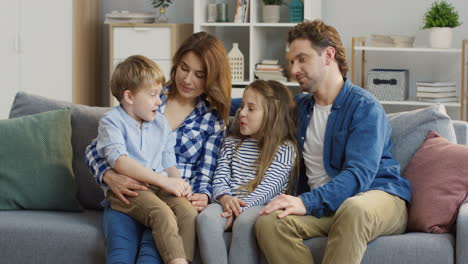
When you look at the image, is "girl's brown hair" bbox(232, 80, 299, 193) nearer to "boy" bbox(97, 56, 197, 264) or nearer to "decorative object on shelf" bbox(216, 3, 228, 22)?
"boy" bbox(97, 56, 197, 264)

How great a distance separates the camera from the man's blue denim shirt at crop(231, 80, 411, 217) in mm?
2305

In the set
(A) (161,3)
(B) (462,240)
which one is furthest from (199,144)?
(A) (161,3)

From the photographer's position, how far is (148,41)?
5.14 meters

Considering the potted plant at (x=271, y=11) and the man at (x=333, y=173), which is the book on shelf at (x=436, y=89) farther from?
the man at (x=333, y=173)

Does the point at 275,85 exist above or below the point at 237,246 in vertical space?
above

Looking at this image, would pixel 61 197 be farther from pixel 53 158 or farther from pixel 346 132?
pixel 346 132

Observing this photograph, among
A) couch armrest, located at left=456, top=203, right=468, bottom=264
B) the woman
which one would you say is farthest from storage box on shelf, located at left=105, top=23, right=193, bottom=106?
couch armrest, located at left=456, top=203, right=468, bottom=264

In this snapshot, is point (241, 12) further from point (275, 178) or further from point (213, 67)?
point (275, 178)

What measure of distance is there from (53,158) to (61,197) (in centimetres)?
15

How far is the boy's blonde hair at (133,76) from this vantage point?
237cm

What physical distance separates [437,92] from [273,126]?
8.04ft

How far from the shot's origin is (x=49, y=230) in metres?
2.37

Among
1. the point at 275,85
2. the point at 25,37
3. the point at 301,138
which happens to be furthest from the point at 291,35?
the point at 25,37

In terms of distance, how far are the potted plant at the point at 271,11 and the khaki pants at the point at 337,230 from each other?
286 centimetres
